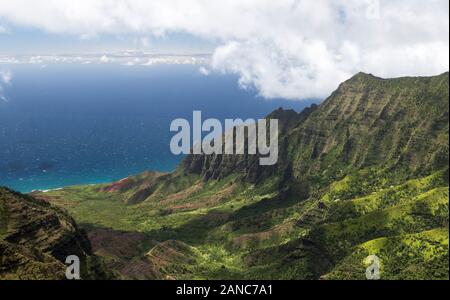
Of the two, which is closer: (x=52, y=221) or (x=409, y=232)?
(x=52, y=221)

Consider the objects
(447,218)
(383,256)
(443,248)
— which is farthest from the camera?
(447,218)
